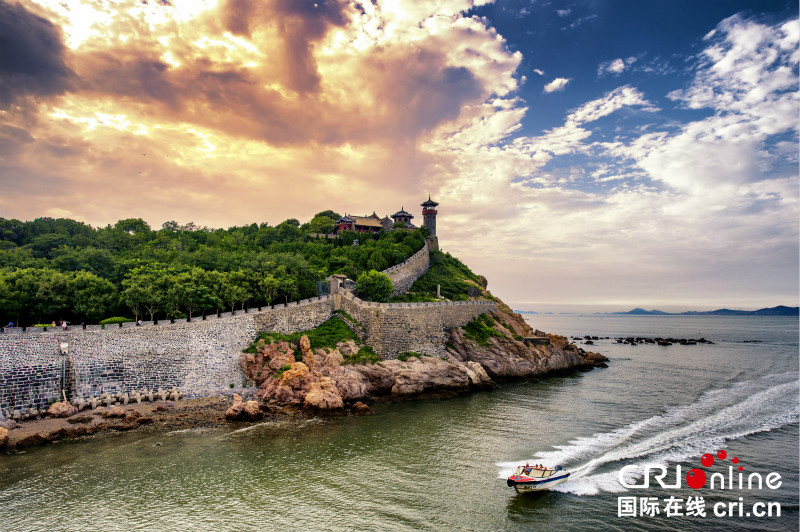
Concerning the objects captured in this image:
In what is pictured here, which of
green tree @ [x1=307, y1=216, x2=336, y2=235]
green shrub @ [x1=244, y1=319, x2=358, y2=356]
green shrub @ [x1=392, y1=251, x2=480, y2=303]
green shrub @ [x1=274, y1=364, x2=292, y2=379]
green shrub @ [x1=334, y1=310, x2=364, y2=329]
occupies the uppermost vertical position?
green tree @ [x1=307, y1=216, x2=336, y2=235]

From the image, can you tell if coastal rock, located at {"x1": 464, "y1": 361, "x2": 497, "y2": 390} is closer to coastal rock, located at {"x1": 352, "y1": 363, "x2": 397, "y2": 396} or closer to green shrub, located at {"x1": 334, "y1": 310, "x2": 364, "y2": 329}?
coastal rock, located at {"x1": 352, "y1": 363, "x2": 397, "y2": 396}

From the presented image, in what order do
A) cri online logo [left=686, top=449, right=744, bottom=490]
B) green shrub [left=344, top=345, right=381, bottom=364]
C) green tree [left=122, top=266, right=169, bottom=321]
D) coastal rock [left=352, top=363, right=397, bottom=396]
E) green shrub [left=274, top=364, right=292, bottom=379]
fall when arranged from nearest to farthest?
cri online logo [left=686, top=449, right=744, bottom=490] → green shrub [left=274, top=364, right=292, bottom=379] → green tree [left=122, top=266, right=169, bottom=321] → coastal rock [left=352, top=363, right=397, bottom=396] → green shrub [left=344, top=345, right=381, bottom=364]

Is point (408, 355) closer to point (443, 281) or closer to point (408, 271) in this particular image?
point (408, 271)

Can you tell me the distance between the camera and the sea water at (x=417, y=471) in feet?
63.1

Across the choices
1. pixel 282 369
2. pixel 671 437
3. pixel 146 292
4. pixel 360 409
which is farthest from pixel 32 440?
pixel 671 437

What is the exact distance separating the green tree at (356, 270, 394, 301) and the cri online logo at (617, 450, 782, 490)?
115ft

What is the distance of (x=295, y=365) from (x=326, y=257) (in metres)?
35.1

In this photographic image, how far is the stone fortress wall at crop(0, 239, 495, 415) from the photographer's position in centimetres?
3212

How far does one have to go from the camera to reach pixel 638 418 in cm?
3522

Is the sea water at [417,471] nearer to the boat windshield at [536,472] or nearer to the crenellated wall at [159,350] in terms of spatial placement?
the boat windshield at [536,472]

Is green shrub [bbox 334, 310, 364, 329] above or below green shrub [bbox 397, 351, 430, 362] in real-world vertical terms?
above

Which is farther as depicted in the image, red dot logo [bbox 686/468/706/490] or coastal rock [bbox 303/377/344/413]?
coastal rock [bbox 303/377/344/413]

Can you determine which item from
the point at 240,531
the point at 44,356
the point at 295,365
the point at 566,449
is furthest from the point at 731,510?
the point at 44,356

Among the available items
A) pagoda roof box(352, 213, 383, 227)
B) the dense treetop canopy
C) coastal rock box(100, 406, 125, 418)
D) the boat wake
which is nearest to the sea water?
the boat wake
